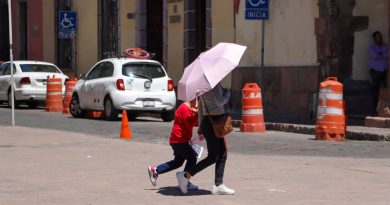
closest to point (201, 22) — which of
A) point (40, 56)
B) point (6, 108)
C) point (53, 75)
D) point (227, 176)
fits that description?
point (53, 75)

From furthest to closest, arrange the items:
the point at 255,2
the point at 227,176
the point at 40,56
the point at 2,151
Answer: the point at 40,56 → the point at 255,2 → the point at 2,151 → the point at 227,176

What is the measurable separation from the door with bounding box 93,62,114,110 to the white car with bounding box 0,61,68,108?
5258 millimetres

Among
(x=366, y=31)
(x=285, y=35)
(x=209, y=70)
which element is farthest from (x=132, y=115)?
(x=209, y=70)

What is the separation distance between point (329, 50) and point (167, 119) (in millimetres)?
4246

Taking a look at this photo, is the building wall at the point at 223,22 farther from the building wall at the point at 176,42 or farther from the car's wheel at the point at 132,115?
the car's wheel at the point at 132,115

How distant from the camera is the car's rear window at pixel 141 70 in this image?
21.6 meters

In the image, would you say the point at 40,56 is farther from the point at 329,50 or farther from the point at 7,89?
the point at 329,50

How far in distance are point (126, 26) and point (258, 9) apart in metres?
10.3

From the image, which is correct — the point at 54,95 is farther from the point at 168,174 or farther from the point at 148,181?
the point at 148,181

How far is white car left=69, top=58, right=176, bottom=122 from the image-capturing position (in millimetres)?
21391

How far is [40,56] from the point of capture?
124 feet

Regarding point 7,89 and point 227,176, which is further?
point 7,89

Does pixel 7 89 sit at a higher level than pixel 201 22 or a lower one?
lower

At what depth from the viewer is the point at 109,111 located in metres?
21.8
